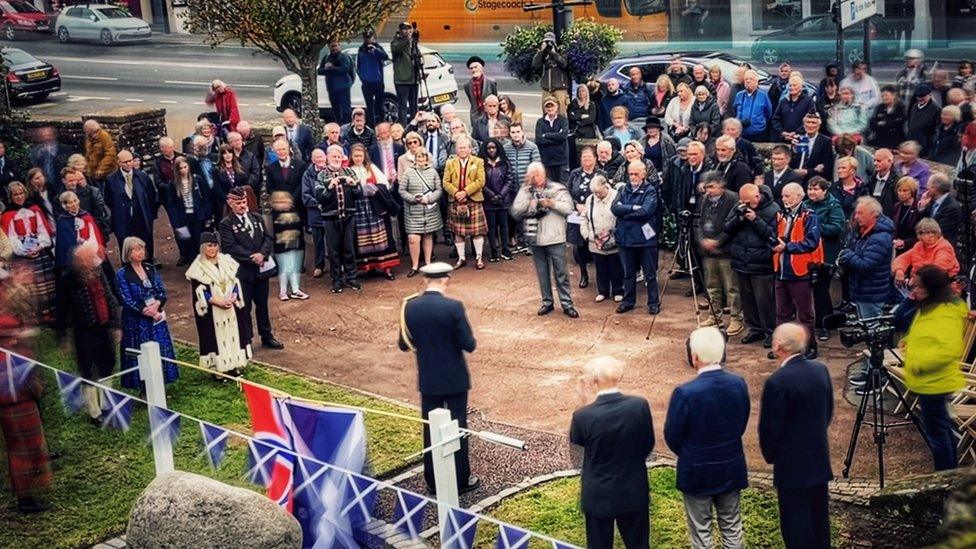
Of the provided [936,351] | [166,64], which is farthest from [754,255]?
[166,64]

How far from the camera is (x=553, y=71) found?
19141 millimetres

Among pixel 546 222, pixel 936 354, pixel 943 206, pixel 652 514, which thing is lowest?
pixel 652 514

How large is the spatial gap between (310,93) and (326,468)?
12356 millimetres

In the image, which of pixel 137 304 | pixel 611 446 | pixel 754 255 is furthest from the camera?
pixel 754 255

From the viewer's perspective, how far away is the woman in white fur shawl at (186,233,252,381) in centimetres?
1339

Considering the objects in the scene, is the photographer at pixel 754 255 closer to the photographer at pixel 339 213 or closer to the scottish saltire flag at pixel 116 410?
the photographer at pixel 339 213

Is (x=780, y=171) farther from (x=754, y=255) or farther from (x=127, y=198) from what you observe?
(x=127, y=198)

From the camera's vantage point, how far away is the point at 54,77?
34.4m

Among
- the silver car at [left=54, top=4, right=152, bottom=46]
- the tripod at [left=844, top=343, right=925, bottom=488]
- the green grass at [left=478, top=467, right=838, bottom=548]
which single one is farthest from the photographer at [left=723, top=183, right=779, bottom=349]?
the silver car at [left=54, top=4, right=152, bottom=46]

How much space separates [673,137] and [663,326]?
4.04 meters

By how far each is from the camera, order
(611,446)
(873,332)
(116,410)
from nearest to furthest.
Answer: (611,446) → (873,332) → (116,410)

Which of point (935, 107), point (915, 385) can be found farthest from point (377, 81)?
point (915, 385)

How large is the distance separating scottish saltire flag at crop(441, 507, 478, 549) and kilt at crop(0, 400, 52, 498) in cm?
413

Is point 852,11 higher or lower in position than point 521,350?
higher
